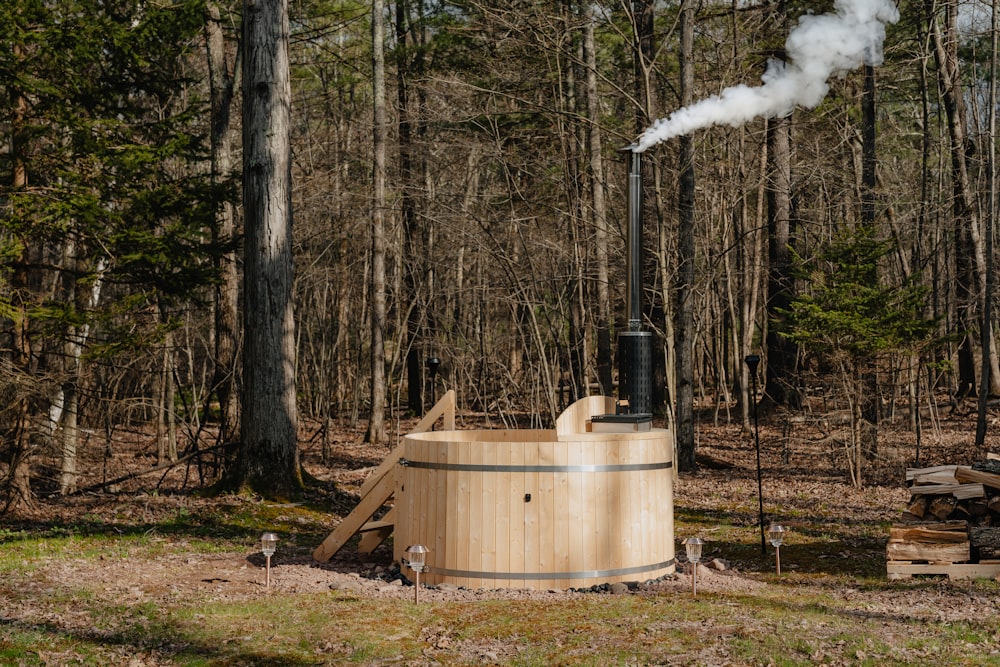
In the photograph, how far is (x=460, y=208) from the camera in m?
16.9

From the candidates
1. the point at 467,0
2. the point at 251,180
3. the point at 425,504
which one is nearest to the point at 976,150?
the point at 467,0

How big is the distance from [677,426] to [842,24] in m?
6.51

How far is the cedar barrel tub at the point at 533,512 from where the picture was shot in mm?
7812

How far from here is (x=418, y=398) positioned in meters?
26.9

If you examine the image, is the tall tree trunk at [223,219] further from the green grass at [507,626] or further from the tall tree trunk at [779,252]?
the tall tree trunk at [779,252]

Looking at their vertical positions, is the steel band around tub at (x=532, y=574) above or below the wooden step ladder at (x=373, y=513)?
below

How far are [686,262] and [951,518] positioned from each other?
276 inches

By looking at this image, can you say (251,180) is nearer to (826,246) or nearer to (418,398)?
(826,246)

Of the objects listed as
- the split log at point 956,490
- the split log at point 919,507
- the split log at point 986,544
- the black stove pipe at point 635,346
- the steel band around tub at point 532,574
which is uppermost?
the black stove pipe at point 635,346

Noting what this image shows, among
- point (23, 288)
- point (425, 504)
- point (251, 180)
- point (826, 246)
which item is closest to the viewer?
point (425, 504)

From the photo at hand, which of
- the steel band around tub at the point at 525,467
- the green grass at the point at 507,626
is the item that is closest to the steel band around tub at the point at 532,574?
the green grass at the point at 507,626

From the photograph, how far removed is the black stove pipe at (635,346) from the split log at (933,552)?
95.8 inches

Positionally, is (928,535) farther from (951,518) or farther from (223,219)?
(223,219)

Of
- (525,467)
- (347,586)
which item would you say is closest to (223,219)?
(347,586)
